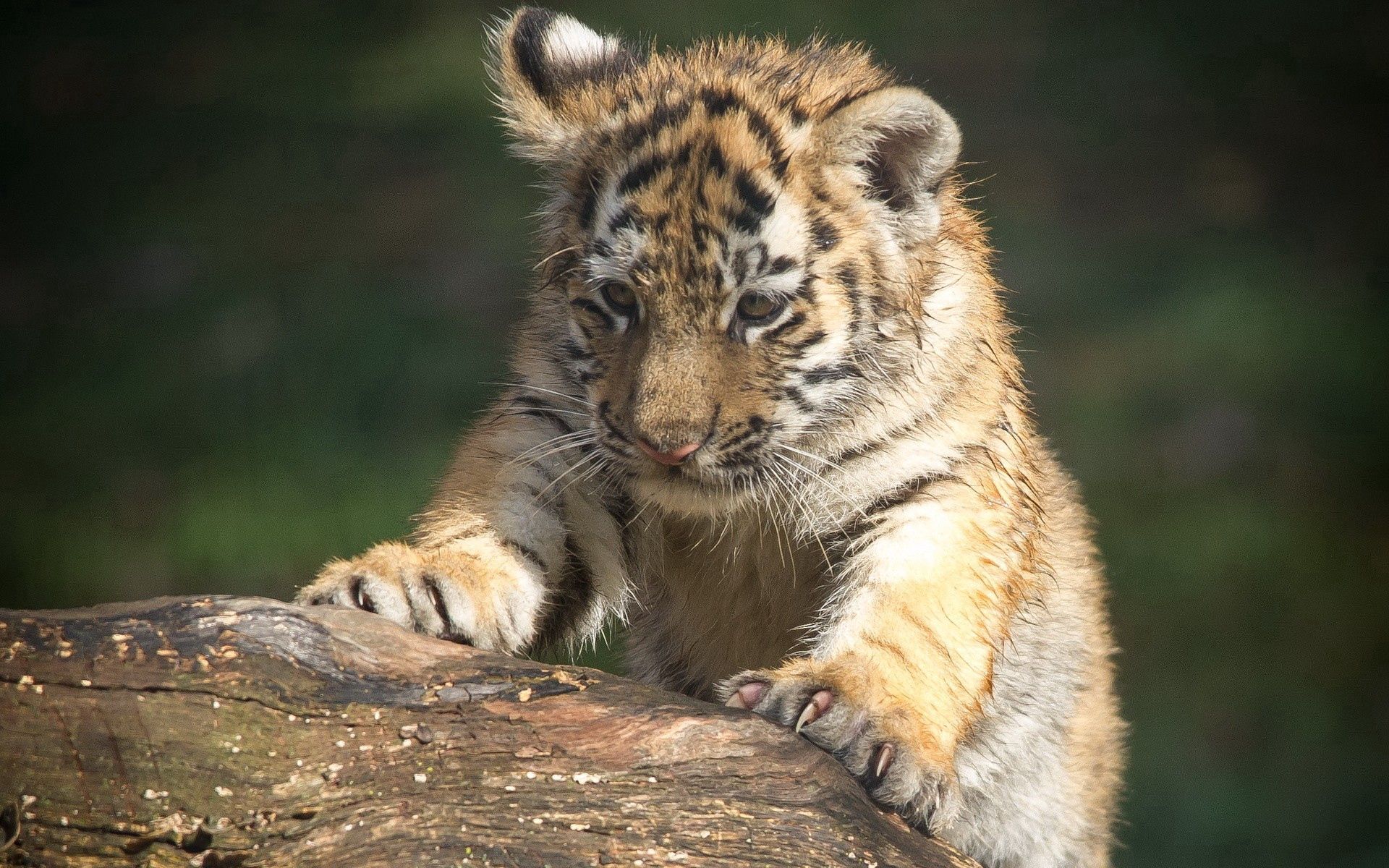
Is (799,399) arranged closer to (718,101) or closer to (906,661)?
(906,661)

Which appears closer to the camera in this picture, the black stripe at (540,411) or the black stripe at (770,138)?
the black stripe at (770,138)

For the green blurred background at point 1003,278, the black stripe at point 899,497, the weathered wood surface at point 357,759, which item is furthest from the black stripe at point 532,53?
the green blurred background at point 1003,278

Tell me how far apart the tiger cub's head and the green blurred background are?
266cm

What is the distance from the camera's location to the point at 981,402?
339 centimetres

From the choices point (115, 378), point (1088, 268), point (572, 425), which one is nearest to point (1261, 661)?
point (1088, 268)

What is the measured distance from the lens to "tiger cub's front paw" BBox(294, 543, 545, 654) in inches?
112

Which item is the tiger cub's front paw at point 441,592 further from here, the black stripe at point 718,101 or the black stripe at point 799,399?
the black stripe at point 718,101

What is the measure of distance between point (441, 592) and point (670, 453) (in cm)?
55

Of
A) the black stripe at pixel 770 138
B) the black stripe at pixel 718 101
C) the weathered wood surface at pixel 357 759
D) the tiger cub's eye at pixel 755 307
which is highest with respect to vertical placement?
the black stripe at pixel 718 101

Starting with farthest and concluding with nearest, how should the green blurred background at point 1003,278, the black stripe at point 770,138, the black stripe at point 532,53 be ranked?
the green blurred background at point 1003,278 → the black stripe at point 532,53 → the black stripe at point 770,138

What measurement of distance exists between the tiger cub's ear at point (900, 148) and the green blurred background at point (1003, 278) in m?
2.59

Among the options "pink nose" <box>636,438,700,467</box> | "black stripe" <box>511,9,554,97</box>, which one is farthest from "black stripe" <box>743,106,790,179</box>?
"pink nose" <box>636,438,700,467</box>

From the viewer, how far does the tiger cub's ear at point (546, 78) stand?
3.42 m

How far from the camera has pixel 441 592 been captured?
9.61ft
